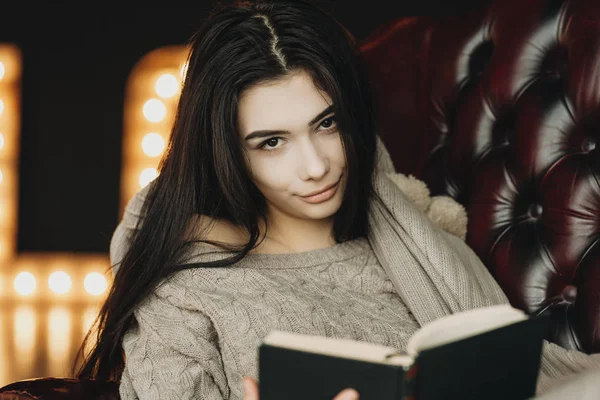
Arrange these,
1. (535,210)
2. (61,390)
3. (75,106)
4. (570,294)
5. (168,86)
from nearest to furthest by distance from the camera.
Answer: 1. (61,390)
2. (570,294)
3. (535,210)
4. (168,86)
5. (75,106)

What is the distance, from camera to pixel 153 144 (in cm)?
392

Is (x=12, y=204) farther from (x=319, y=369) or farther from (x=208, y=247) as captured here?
→ (x=319, y=369)

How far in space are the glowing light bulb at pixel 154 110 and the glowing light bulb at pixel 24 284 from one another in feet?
3.39

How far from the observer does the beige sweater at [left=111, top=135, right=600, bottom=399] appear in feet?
4.84

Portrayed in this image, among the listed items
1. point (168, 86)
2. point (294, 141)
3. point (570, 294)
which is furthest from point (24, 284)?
point (570, 294)

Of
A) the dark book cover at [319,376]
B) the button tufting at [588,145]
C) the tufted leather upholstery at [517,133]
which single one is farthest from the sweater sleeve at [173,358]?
the button tufting at [588,145]

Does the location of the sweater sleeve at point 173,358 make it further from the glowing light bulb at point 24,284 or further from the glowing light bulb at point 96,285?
the glowing light bulb at point 24,284

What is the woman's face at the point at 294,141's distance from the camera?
151 centimetres

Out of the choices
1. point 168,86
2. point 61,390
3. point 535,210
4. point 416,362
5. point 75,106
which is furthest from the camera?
point 75,106

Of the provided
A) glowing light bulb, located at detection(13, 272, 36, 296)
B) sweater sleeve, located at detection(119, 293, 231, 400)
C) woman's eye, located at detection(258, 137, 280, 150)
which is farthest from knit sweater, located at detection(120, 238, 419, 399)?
glowing light bulb, located at detection(13, 272, 36, 296)

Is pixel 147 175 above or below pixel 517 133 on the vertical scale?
below

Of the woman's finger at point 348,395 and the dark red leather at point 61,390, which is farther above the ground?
the woman's finger at point 348,395

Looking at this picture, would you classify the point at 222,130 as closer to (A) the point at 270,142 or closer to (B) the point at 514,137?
(A) the point at 270,142

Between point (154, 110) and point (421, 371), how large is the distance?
3200 mm
